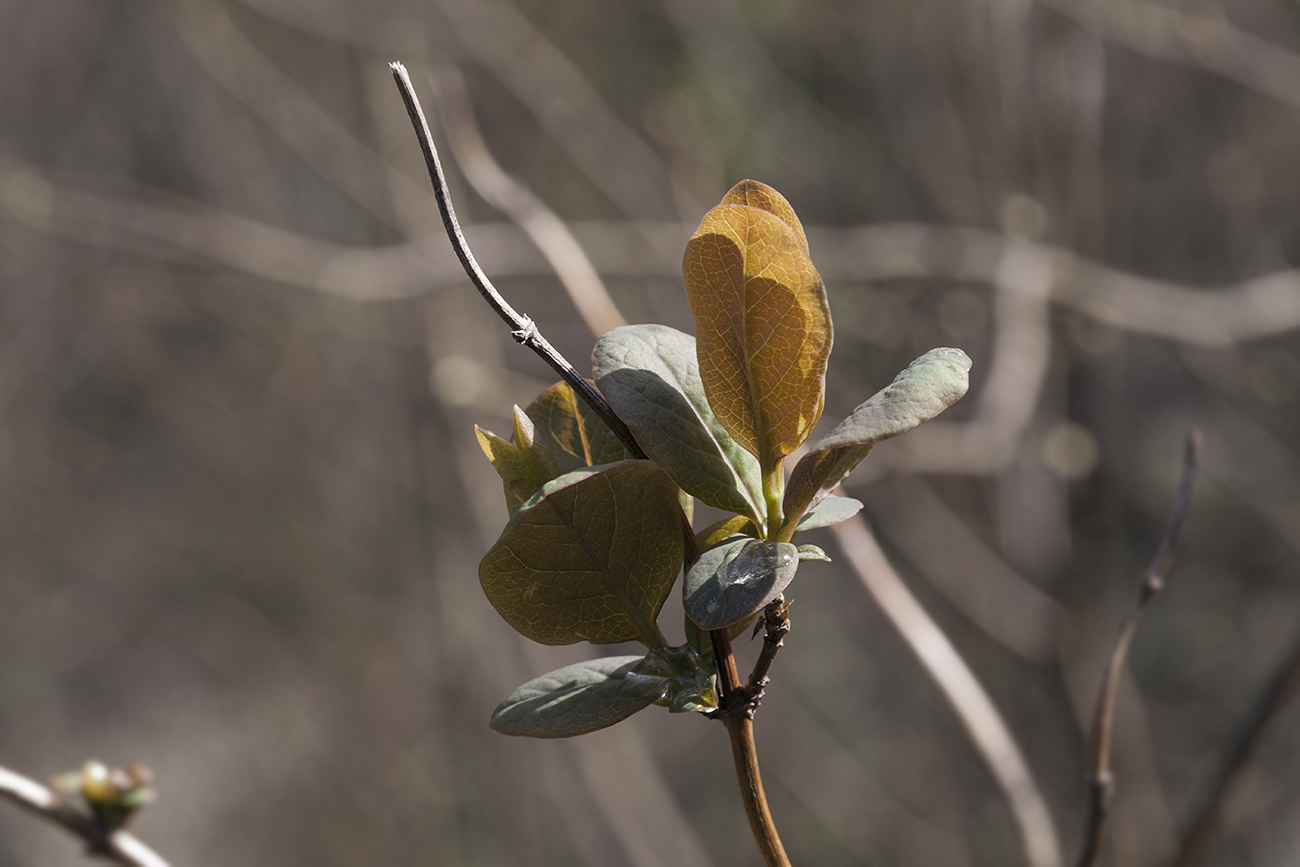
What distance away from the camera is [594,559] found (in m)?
0.20

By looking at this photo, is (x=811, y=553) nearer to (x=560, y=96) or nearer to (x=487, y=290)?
(x=487, y=290)

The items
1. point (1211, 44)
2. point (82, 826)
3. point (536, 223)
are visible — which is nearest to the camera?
point (82, 826)

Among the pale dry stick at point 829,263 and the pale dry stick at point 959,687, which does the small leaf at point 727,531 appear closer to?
the pale dry stick at point 959,687

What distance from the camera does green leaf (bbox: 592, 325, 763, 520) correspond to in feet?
0.63

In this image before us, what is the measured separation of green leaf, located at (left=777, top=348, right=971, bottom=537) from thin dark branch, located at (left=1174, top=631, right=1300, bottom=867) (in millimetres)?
419

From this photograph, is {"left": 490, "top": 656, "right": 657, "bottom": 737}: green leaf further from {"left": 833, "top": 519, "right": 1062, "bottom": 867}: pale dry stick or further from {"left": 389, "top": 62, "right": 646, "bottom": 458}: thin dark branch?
{"left": 833, "top": 519, "right": 1062, "bottom": 867}: pale dry stick

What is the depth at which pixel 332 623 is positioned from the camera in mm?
2715

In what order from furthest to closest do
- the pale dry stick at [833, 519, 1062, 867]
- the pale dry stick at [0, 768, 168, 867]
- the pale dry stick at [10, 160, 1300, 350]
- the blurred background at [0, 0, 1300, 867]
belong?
the blurred background at [0, 0, 1300, 867] < the pale dry stick at [10, 160, 1300, 350] < the pale dry stick at [833, 519, 1062, 867] < the pale dry stick at [0, 768, 168, 867]

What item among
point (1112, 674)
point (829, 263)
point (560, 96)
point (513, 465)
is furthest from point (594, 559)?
point (560, 96)

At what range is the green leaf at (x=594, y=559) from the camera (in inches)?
7.6

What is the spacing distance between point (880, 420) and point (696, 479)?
0.14 feet

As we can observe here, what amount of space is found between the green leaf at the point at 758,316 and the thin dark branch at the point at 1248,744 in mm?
439

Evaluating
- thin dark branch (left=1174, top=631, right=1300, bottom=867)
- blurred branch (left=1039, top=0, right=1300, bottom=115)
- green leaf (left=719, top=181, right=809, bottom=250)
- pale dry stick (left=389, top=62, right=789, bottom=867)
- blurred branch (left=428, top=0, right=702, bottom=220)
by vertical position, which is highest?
blurred branch (left=428, top=0, right=702, bottom=220)

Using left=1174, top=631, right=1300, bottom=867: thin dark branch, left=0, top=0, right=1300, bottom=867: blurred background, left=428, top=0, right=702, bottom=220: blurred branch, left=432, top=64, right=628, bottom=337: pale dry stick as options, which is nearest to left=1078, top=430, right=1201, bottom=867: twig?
left=1174, top=631, right=1300, bottom=867: thin dark branch
